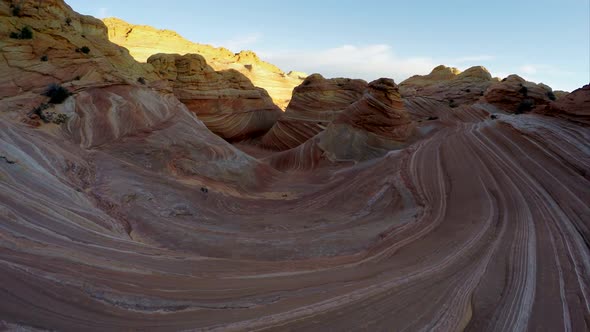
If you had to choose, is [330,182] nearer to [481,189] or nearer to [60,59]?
[481,189]

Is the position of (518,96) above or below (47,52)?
above

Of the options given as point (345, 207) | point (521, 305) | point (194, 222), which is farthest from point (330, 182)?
point (521, 305)

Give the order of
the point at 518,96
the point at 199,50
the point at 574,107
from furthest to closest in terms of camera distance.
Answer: the point at 199,50 → the point at 518,96 → the point at 574,107

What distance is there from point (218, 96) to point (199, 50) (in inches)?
905

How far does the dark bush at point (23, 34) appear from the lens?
1185cm

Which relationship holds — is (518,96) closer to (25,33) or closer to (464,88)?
(464,88)

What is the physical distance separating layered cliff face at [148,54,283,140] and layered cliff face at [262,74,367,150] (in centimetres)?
219

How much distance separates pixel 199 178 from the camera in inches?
409

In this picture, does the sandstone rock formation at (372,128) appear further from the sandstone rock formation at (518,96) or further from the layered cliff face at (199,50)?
the layered cliff face at (199,50)

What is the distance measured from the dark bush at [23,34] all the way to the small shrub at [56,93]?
2.56 metres

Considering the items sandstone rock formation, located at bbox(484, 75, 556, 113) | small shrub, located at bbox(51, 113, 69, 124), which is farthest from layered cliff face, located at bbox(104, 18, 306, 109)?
small shrub, located at bbox(51, 113, 69, 124)

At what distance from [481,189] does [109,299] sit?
7.44 meters

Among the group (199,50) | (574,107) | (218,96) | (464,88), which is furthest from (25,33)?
(199,50)

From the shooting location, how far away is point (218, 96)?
77.4 feet
